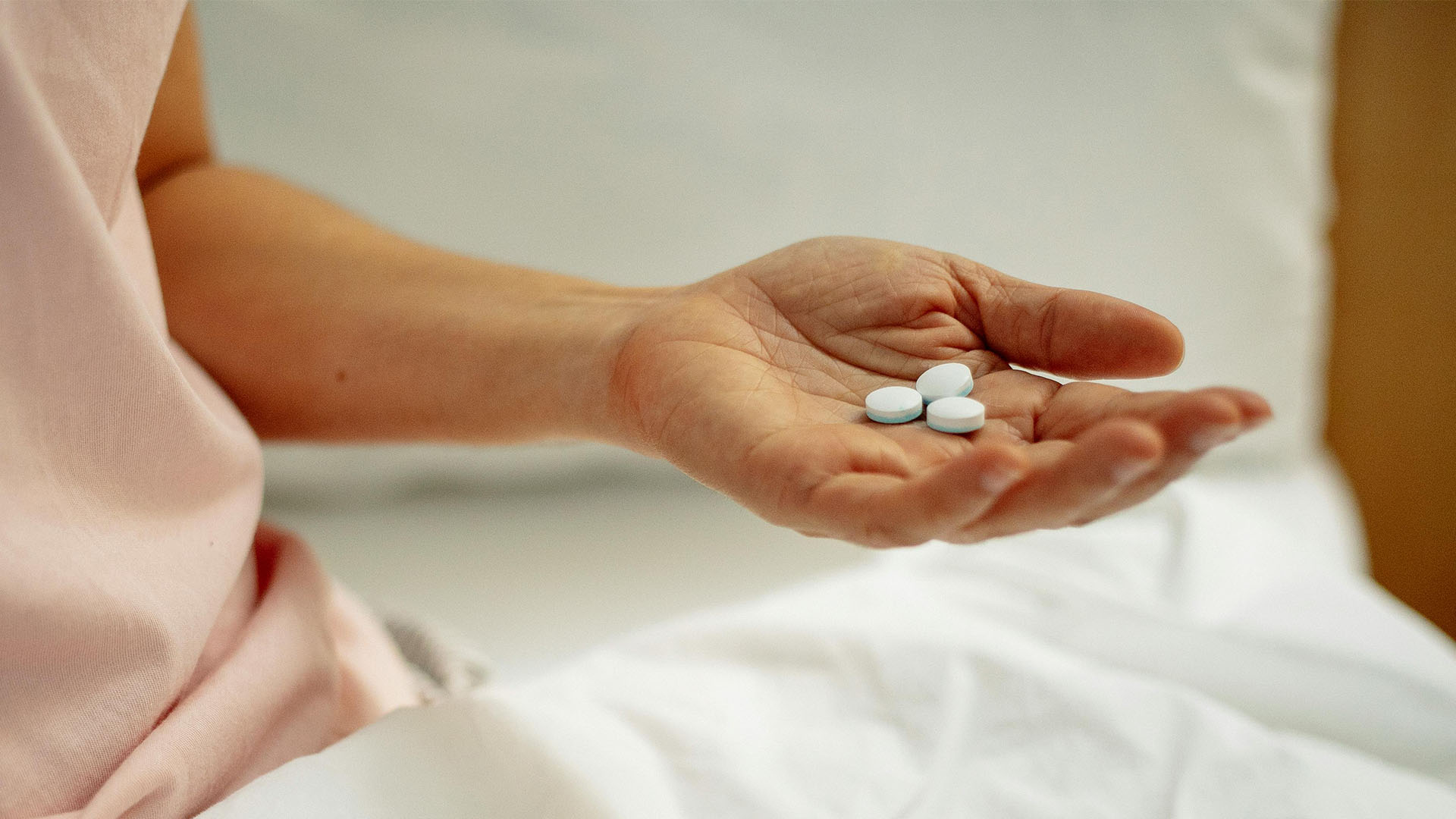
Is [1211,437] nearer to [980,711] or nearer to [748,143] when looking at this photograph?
[980,711]

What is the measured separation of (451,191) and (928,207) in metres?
0.50

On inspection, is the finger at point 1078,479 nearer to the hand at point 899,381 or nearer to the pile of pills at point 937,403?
the hand at point 899,381

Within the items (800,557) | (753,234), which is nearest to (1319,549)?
(800,557)

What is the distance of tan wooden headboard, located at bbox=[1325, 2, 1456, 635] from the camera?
1.21m

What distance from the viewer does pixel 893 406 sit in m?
0.54

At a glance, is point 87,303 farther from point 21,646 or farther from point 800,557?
point 800,557

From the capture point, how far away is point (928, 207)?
1080 mm

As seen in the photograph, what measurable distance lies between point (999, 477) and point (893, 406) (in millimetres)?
162

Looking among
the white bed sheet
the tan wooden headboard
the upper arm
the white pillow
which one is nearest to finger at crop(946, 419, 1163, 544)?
the white bed sheet

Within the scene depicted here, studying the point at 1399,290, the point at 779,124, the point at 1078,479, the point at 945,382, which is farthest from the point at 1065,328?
the point at 1399,290

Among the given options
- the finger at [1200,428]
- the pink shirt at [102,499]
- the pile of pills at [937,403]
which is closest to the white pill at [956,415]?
the pile of pills at [937,403]

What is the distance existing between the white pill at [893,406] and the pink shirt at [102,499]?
352mm

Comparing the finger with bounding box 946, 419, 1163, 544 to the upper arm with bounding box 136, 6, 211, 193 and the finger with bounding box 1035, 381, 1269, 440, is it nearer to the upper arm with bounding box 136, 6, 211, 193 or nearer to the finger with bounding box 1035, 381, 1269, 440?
the finger with bounding box 1035, 381, 1269, 440

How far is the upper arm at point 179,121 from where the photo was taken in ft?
2.33
